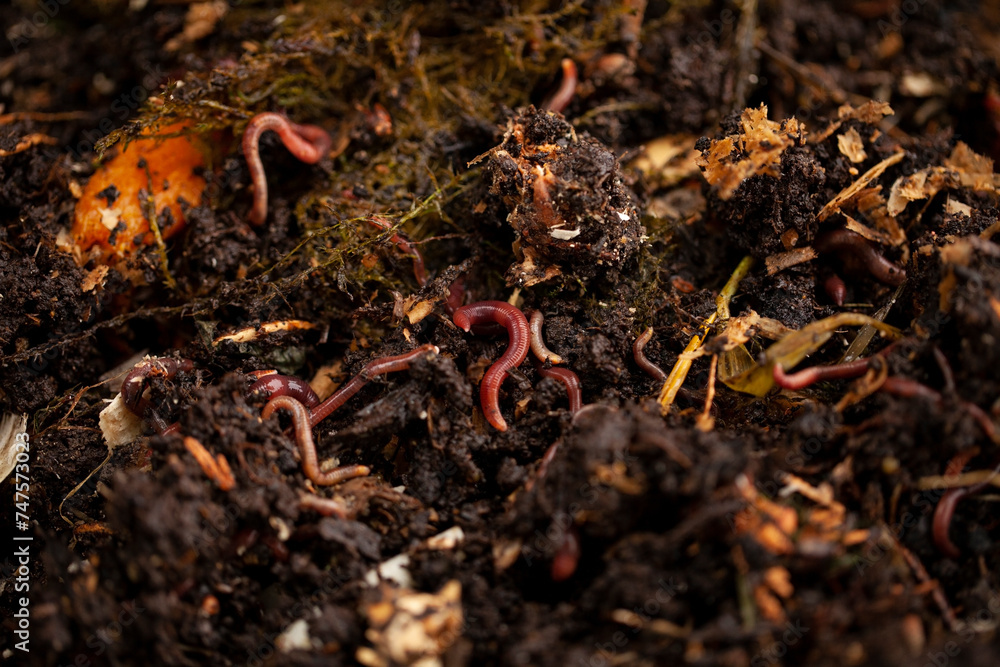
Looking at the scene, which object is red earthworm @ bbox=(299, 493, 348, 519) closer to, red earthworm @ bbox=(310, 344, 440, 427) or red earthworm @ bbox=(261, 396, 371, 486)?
red earthworm @ bbox=(261, 396, 371, 486)

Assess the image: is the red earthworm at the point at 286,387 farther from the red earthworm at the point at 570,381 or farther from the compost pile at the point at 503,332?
the red earthworm at the point at 570,381

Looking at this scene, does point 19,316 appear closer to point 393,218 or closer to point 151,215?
point 151,215

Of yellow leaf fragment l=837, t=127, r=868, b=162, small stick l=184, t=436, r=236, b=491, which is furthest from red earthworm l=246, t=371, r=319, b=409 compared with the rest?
yellow leaf fragment l=837, t=127, r=868, b=162

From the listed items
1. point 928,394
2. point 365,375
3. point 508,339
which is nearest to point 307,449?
point 365,375

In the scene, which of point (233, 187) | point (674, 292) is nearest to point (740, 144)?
point (674, 292)

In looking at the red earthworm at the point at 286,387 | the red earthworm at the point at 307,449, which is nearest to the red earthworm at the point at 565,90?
the red earthworm at the point at 286,387

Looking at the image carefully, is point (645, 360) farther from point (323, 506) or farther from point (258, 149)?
point (258, 149)
